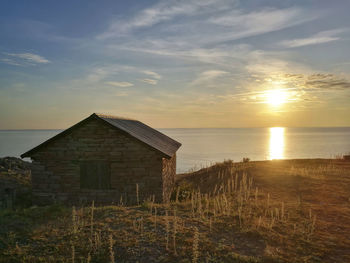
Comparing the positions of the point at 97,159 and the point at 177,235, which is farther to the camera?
the point at 97,159

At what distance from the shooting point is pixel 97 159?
14.2 metres

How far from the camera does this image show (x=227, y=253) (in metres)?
6.83

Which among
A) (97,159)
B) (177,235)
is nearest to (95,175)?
(97,159)

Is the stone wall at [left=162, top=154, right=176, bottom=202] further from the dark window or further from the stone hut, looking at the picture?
the dark window

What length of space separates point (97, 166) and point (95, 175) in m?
0.50

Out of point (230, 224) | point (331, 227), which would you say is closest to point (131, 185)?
point (230, 224)

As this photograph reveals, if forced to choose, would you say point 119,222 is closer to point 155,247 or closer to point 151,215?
point 151,215

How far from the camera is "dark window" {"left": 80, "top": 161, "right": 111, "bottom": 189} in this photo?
46.2 feet

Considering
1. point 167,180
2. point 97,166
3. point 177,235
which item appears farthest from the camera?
point 167,180

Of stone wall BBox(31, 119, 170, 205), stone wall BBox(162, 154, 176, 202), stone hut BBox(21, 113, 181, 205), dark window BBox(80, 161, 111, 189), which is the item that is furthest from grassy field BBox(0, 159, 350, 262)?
dark window BBox(80, 161, 111, 189)

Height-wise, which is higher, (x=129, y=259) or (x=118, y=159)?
(x=118, y=159)

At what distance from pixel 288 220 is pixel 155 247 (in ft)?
17.2

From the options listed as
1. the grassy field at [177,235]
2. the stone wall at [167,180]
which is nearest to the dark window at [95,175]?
the stone wall at [167,180]

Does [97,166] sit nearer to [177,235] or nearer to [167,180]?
[167,180]
